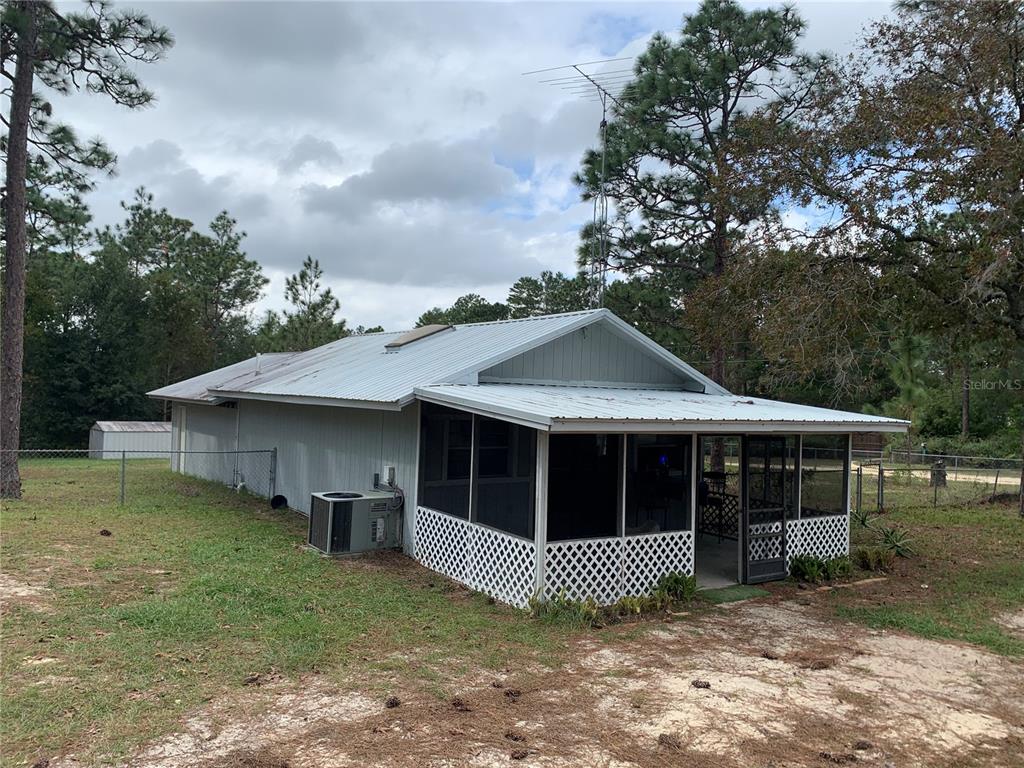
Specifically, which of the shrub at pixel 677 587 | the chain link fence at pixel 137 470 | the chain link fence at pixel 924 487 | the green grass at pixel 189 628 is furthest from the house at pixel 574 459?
the chain link fence at pixel 924 487

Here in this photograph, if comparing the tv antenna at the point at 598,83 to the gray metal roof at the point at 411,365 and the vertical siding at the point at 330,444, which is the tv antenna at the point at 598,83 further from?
the vertical siding at the point at 330,444

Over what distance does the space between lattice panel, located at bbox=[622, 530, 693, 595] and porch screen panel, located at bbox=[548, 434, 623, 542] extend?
1.86m

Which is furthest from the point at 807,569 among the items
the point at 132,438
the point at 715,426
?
the point at 132,438

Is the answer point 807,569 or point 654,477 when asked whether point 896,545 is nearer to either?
point 807,569

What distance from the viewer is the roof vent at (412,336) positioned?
45.1ft

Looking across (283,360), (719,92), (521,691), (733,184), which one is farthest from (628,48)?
(521,691)

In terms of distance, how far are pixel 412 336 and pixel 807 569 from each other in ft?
27.7

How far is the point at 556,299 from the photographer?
140 feet

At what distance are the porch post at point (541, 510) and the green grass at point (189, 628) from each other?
1.40ft

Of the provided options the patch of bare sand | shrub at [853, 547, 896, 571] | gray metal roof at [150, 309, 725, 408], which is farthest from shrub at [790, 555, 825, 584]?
gray metal roof at [150, 309, 725, 408]

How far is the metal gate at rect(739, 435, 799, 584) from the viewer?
8.90 metres

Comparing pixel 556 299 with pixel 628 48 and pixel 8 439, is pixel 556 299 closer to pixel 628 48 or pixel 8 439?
pixel 628 48

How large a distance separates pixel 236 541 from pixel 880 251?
10.8m

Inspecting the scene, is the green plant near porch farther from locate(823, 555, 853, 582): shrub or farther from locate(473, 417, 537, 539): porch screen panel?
locate(473, 417, 537, 539): porch screen panel
